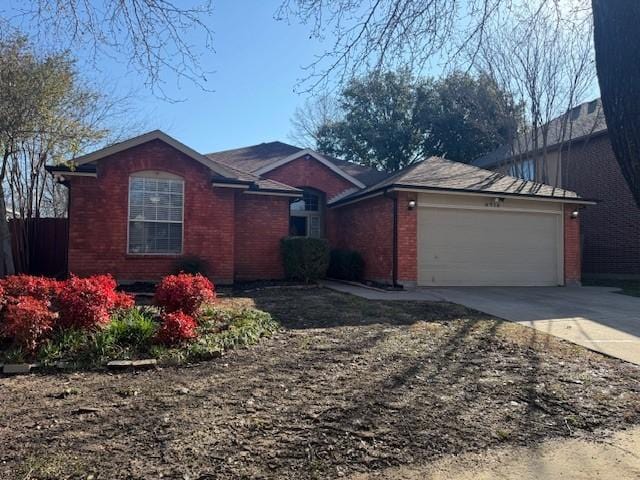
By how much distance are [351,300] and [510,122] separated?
48.8 ft

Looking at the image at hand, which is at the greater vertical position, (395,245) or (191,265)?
(395,245)

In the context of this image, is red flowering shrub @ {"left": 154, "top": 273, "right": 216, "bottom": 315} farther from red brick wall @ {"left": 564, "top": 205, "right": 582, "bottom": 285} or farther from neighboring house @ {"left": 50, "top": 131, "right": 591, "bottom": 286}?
red brick wall @ {"left": 564, "top": 205, "right": 582, "bottom": 285}

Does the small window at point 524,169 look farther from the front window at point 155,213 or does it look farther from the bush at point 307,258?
the front window at point 155,213

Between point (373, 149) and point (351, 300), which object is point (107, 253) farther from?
point (373, 149)

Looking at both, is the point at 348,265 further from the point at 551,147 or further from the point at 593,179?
the point at 551,147

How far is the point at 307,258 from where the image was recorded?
45.7 ft

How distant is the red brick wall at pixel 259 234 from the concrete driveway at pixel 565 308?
9.05 feet

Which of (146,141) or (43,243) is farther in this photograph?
(43,243)

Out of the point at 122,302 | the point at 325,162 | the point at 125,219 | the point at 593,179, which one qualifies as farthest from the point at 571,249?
the point at 122,302

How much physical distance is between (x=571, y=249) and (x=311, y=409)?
13861 millimetres

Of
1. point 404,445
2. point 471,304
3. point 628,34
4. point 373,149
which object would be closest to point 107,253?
point 471,304

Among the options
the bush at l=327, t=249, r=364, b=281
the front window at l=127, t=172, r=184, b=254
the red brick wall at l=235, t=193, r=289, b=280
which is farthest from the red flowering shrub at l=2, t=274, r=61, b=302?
the bush at l=327, t=249, r=364, b=281

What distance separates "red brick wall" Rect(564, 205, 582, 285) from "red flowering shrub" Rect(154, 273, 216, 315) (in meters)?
12.5

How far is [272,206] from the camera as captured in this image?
598 inches
